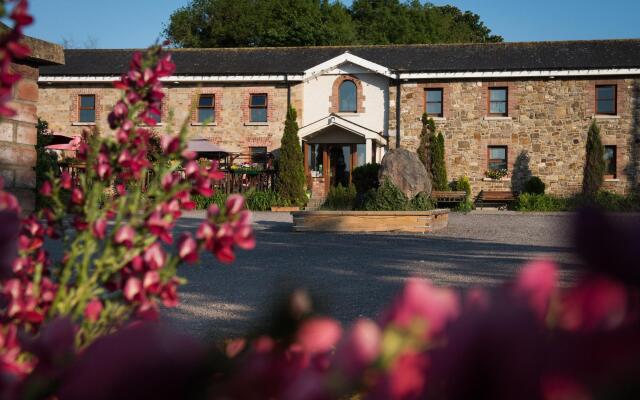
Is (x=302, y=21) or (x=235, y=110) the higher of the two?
(x=302, y=21)

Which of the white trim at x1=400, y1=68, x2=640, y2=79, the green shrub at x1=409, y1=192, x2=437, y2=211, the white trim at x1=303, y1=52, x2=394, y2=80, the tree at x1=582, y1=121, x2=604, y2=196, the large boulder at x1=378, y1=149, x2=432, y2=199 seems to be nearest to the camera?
the green shrub at x1=409, y1=192, x2=437, y2=211

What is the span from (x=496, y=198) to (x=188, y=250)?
2588 centimetres

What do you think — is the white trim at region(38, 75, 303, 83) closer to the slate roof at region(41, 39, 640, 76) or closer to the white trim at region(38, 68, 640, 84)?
the white trim at region(38, 68, 640, 84)

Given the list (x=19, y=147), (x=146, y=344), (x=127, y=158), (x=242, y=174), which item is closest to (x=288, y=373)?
(x=146, y=344)

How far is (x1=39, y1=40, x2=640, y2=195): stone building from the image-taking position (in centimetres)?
2680

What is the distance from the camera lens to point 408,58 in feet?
96.4

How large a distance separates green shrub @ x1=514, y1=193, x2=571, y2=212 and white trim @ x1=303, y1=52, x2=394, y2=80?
728 centimetres

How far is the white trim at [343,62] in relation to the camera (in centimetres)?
2748

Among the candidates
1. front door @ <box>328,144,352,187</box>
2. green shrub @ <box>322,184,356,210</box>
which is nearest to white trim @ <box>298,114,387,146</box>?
front door @ <box>328,144,352,187</box>

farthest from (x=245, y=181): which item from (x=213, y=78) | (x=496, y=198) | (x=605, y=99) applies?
(x=605, y=99)

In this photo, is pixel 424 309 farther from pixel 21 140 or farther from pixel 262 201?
pixel 262 201

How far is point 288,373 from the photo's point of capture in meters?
0.54

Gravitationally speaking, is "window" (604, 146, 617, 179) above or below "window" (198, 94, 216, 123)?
below

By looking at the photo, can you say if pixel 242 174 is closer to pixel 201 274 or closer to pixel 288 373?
pixel 201 274
